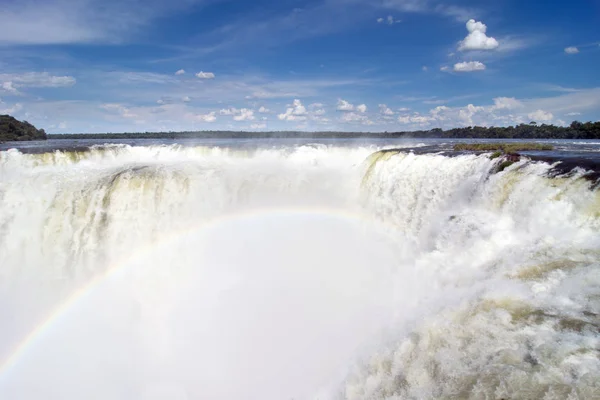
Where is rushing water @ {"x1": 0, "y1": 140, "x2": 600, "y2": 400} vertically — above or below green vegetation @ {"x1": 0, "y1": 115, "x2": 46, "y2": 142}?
below

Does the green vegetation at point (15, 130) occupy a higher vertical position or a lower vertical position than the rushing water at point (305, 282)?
higher

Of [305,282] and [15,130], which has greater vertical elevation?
[15,130]

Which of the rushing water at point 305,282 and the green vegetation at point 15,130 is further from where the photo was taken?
the green vegetation at point 15,130

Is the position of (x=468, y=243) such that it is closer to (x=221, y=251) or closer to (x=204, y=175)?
(x=221, y=251)

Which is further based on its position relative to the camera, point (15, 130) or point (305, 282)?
point (15, 130)

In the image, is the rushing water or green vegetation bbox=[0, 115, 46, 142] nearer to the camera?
the rushing water
